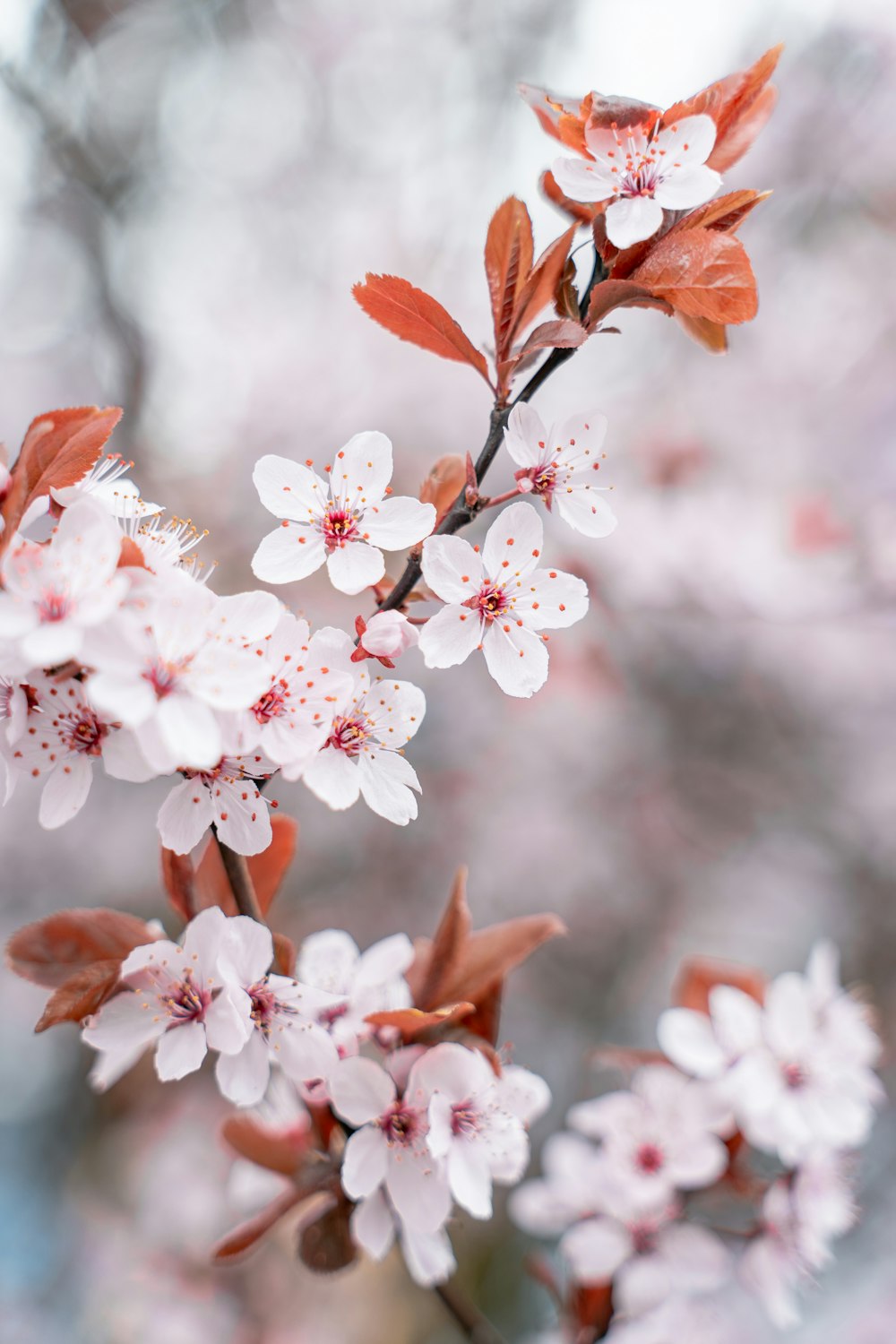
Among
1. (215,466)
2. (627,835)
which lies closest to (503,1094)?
(627,835)

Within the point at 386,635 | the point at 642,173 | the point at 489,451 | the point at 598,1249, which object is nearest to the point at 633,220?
the point at 642,173

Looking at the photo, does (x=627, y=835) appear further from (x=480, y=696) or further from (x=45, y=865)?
(x=45, y=865)

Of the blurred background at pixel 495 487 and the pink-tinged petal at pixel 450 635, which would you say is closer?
the pink-tinged petal at pixel 450 635

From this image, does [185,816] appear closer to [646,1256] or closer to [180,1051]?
[180,1051]

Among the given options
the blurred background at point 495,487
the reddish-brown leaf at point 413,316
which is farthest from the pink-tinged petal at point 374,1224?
the blurred background at point 495,487

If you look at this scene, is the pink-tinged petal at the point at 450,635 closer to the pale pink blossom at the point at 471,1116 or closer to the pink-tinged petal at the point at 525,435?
the pink-tinged petal at the point at 525,435

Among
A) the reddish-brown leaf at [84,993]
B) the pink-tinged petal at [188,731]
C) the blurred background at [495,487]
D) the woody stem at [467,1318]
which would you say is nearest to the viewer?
the pink-tinged petal at [188,731]
